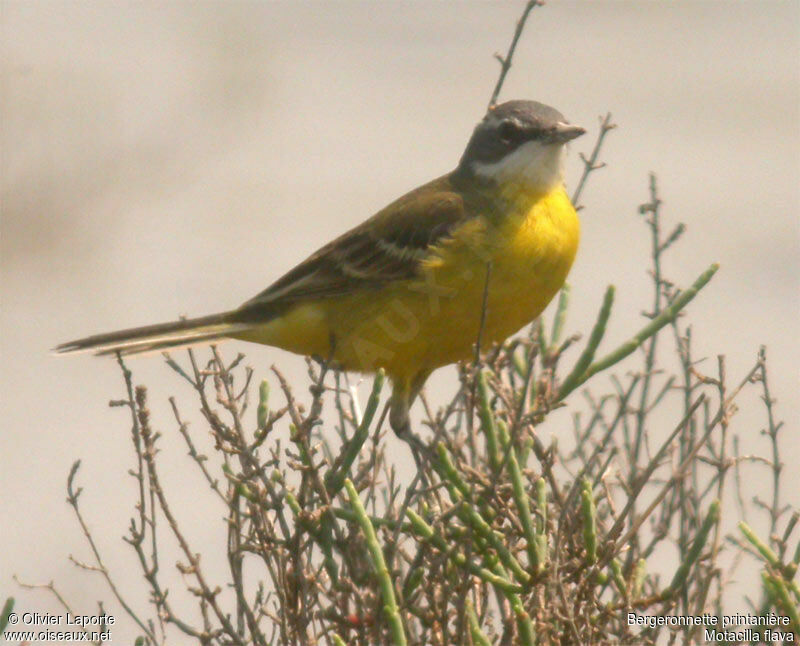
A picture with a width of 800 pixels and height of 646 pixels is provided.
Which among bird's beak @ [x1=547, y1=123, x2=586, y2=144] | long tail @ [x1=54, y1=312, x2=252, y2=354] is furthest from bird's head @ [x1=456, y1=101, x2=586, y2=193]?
long tail @ [x1=54, y1=312, x2=252, y2=354]

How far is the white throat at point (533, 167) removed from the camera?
410 cm

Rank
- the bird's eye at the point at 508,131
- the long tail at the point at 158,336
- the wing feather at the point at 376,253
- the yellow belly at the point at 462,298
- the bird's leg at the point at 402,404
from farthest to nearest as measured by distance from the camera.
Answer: the bird's eye at the point at 508,131 → the long tail at the point at 158,336 → the wing feather at the point at 376,253 → the bird's leg at the point at 402,404 → the yellow belly at the point at 462,298

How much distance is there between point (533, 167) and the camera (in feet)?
13.6

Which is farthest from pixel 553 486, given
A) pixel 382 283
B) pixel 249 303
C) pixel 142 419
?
pixel 249 303

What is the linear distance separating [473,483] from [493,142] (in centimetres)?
208

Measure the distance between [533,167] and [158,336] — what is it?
4.93 ft

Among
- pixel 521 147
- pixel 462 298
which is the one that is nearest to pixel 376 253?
pixel 462 298

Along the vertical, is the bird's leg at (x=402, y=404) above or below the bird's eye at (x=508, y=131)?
below

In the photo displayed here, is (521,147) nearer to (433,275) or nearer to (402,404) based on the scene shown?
(433,275)

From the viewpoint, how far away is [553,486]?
8.24 feet

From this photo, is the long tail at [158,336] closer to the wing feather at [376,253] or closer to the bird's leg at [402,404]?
the wing feather at [376,253]

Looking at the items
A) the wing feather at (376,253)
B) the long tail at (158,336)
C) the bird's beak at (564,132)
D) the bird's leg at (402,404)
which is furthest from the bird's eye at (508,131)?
the long tail at (158,336)

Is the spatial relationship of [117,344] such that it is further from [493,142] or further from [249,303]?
[493,142]

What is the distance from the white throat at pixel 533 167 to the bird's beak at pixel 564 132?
0.11 ft
